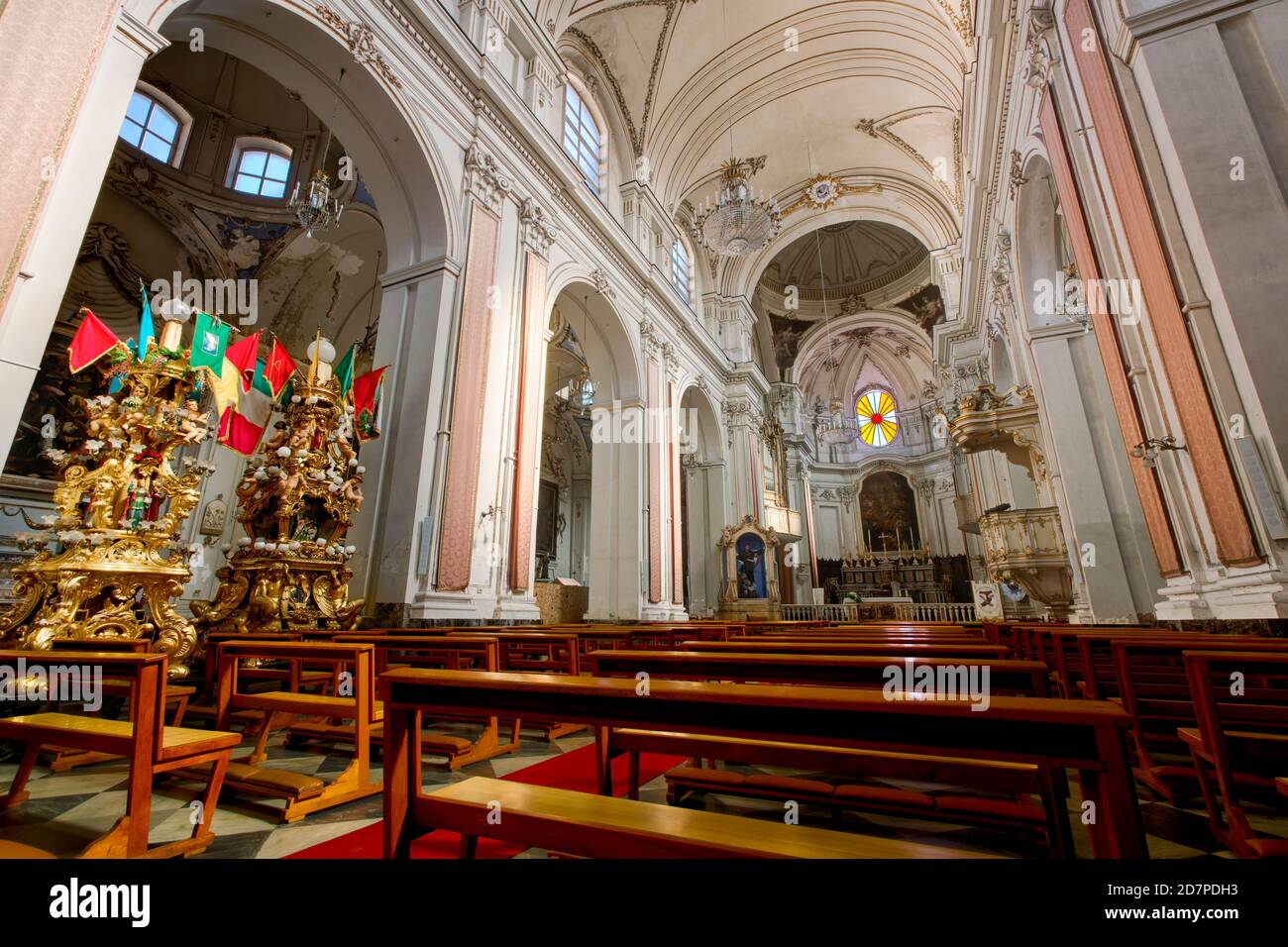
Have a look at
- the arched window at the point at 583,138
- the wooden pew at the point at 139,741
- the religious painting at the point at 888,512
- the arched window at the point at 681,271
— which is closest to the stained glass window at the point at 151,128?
the arched window at the point at 583,138

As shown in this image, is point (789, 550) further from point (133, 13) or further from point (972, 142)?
point (133, 13)

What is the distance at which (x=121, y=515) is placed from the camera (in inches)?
147

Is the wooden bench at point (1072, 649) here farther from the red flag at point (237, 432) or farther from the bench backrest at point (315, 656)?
the red flag at point (237, 432)

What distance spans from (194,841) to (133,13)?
14.5 feet

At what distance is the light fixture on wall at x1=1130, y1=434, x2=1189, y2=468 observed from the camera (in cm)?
356

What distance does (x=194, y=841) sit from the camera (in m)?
1.53

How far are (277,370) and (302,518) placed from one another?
4.72 ft

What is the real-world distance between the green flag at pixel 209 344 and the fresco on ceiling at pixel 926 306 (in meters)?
17.9

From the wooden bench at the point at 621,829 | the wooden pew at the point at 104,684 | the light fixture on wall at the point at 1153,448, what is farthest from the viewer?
the light fixture on wall at the point at 1153,448

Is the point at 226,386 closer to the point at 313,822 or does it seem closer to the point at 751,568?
the point at 313,822

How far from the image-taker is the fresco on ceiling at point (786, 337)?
18.2 metres

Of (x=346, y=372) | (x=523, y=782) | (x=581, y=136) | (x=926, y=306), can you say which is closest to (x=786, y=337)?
(x=926, y=306)

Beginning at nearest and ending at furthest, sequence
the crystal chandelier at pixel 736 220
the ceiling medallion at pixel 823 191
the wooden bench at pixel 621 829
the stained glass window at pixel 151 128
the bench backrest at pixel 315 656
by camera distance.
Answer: the wooden bench at pixel 621 829 → the bench backrest at pixel 315 656 → the stained glass window at pixel 151 128 → the crystal chandelier at pixel 736 220 → the ceiling medallion at pixel 823 191
